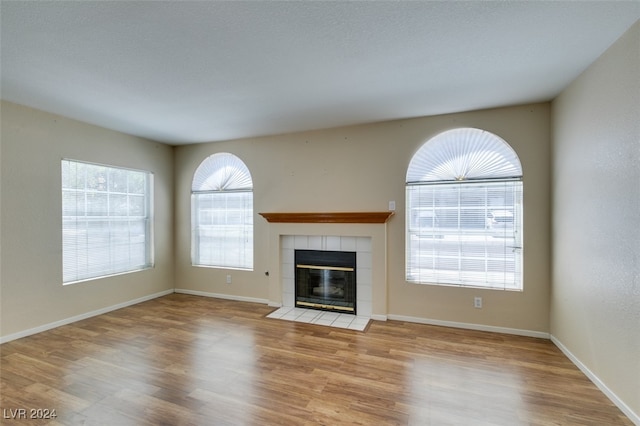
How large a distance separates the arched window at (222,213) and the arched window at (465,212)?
245 cm

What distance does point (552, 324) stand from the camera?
311 cm

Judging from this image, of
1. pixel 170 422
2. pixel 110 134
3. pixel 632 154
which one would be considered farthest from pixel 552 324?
pixel 110 134

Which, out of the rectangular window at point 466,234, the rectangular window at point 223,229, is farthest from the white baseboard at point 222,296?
the rectangular window at point 466,234

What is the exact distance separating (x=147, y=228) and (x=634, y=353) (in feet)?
18.4

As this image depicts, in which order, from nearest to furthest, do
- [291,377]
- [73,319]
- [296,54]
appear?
[296,54] < [291,377] < [73,319]

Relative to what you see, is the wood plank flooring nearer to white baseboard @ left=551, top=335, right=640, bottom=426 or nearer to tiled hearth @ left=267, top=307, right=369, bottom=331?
white baseboard @ left=551, top=335, right=640, bottom=426

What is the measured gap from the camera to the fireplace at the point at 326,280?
4.00 metres

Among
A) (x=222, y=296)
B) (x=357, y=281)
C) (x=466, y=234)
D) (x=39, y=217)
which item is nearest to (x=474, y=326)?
(x=466, y=234)

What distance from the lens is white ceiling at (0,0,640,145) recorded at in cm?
174

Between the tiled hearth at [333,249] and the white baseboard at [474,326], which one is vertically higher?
the tiled hearth at [333,249]

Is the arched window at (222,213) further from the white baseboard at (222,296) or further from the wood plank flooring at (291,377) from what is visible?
the wood plank flooring at (291,377)

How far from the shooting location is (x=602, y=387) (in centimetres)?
223

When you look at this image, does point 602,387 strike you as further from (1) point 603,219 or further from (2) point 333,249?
(2) point 333,249

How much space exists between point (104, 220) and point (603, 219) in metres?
5.46
